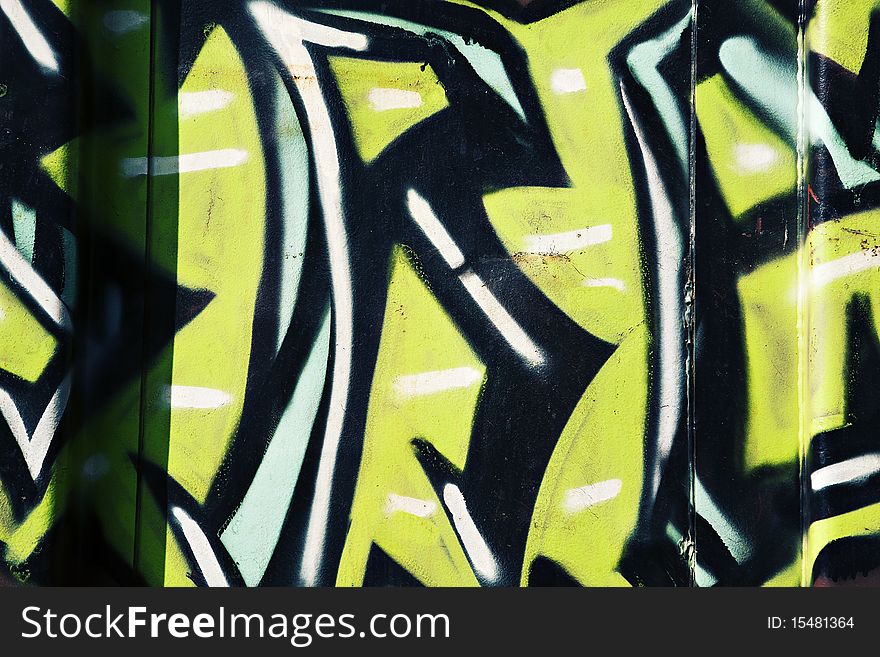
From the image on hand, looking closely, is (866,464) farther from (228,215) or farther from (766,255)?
(228,215)

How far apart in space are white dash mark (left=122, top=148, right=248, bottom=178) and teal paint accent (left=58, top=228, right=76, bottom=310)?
11.1 inches

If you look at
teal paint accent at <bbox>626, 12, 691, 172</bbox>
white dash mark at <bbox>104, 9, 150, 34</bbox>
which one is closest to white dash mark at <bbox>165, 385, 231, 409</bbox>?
white dash mark at <bbox>104, 9, 150, 34</bbox>

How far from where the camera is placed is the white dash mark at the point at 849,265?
7.24ft

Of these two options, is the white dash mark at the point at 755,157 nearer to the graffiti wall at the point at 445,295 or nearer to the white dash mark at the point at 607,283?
the graffiti wall at the point at 445,295

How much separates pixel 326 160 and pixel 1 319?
1030 millimetres

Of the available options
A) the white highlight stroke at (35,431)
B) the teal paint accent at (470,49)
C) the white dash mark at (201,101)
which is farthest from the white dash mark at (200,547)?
the teal paint accent at (470,49)

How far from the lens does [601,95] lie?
91.4 inches

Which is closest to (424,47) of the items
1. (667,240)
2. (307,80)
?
(307,80)

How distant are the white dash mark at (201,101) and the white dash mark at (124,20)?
253 mm

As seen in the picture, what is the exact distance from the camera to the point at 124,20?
91.6 inches

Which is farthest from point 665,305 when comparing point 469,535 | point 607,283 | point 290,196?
point 290,196

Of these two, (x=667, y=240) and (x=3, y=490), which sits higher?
(x=667, y=240)

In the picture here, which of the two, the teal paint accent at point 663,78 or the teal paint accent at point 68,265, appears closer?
the teal paint accent at point 68,265

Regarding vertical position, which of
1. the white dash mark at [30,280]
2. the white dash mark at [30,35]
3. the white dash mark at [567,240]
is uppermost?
the white dash mark at [30,35]
